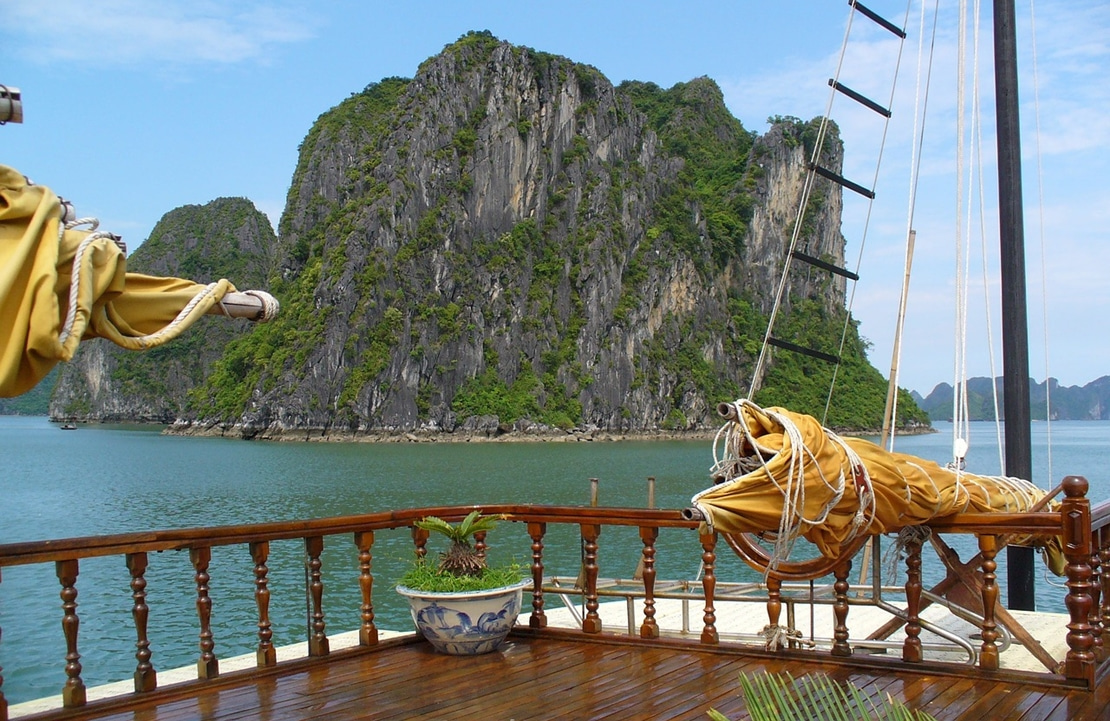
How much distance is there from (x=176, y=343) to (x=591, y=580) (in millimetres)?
133593

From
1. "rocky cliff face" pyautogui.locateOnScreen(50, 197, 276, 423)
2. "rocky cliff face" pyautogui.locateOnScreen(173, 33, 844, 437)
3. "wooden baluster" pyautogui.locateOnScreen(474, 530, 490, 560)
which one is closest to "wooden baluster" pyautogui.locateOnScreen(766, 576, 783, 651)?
"wooden baluster" pyautogui.locateOnScreen(474, 530, 490, 560)

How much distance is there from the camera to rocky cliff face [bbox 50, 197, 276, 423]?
133875 mm

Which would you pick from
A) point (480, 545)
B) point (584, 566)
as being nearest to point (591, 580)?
point (584, 566)

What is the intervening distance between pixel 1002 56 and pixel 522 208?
9278cm

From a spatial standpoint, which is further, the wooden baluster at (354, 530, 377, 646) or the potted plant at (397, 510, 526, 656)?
the wooden baluster at (354, 530, 377, 646)

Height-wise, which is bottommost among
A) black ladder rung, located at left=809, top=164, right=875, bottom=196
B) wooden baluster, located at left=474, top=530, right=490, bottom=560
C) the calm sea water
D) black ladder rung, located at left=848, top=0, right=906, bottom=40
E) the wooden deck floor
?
the calm sea water

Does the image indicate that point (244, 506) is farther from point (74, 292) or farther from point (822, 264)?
point (74, 292)

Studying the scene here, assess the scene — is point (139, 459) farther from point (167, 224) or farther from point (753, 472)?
point (167, 224)

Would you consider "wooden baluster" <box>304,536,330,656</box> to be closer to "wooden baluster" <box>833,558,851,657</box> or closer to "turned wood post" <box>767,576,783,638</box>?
"turned wood post" <box>767,576,783,638</box>

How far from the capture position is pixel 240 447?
233ft

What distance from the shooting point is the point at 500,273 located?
310ft

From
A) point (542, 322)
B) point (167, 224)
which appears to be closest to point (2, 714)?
point (542, 322)

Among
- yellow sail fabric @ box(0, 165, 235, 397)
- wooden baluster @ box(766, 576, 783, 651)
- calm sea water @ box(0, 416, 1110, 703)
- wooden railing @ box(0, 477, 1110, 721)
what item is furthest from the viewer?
calm sea water @ box(0, 416, 1110, 703)

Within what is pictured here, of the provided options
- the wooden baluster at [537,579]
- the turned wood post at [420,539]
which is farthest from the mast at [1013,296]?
the turned wood post at [420,539]
